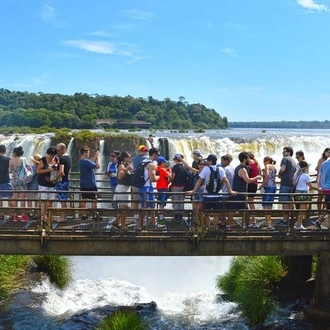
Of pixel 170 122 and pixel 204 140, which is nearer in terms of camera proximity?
pixel 204 140

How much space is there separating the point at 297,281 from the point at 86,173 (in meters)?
6.02

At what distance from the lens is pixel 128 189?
1102 cm

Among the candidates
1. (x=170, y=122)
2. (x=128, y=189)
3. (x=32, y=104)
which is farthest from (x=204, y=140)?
(x=32, y=104)

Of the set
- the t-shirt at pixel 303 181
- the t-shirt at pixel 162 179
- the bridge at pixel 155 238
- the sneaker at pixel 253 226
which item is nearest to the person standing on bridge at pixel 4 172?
the bridge at pixel 155 238

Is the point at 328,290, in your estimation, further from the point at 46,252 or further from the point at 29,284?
the point at 29,284

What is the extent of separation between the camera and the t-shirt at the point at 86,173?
35.5 ft

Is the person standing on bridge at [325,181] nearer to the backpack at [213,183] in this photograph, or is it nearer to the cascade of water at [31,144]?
the backpack at [213,183]

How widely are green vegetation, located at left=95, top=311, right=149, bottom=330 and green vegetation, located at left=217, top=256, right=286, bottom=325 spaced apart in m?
2.74

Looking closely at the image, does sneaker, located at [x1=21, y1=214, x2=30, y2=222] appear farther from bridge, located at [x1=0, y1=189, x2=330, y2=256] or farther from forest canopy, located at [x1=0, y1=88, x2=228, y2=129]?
forest canopy, located at [x1=0, y1=88, x2=228, y2=129]

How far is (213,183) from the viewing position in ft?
32.9

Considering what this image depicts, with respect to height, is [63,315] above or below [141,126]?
below

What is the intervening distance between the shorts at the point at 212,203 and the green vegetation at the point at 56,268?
6.39 metres

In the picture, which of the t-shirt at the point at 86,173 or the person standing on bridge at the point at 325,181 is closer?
the person standing on bridge at the point at 325,181

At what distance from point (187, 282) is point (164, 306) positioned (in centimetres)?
322
